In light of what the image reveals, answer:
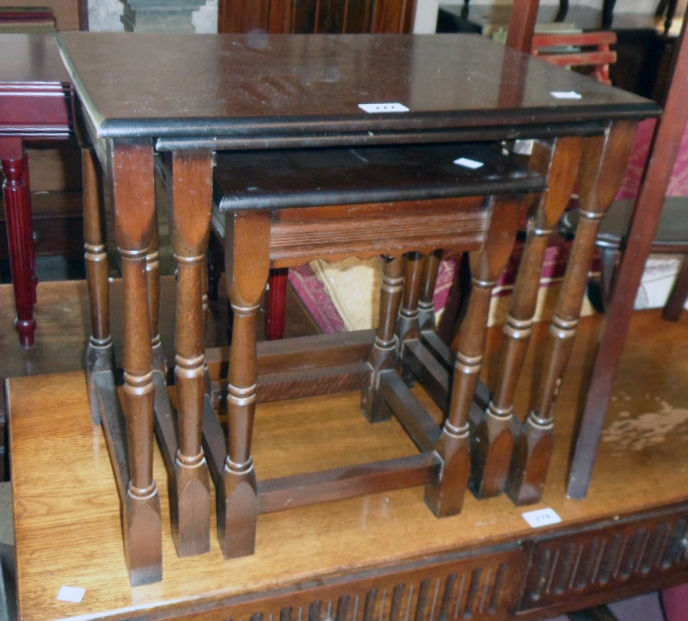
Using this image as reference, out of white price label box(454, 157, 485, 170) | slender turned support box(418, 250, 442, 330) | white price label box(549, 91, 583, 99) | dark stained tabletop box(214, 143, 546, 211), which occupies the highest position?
white price label box(549, 91, 583, 99)

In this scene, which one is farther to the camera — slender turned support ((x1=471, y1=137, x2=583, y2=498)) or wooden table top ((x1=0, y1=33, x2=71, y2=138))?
wooden table top ((x1=0, y1=33, x2=71, y2=138))

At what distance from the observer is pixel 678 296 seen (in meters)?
1.80

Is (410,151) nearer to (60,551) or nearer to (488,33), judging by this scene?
(60,551)

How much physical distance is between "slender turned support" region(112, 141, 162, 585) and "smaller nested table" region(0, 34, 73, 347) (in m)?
0.77

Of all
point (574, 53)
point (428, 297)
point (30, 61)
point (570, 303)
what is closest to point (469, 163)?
point (570, 303)

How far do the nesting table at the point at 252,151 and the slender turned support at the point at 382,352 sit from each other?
0.06 metres

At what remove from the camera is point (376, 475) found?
3.86ft

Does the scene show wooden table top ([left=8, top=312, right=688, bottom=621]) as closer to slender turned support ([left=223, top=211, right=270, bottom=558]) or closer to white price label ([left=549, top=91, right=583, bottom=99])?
slender turned support ([left=223, top=211, right=270, bottom=558])

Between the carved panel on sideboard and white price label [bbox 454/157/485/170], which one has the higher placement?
white price label [bbox 454/157/485/170]

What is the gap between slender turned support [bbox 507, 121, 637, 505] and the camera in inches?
43.0

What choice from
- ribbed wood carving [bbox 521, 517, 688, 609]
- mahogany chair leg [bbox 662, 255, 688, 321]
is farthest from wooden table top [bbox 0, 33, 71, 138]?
mahogany chair leg [bbox 662, 255, 688, 321]

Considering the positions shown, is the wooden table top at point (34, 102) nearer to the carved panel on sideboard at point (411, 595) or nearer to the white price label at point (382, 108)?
the white price label at point (382, 108)

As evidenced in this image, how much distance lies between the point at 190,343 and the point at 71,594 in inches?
13.9

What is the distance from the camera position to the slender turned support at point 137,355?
0.88 m
